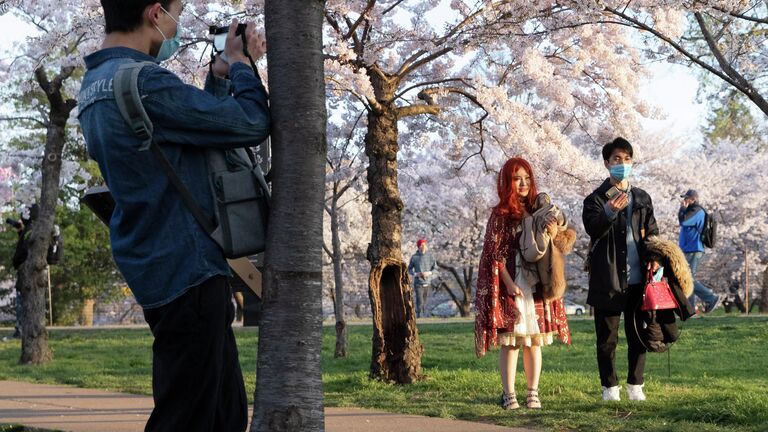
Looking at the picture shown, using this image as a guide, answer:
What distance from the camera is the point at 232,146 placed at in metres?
3.41

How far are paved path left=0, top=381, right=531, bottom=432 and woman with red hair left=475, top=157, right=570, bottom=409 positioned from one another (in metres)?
0.96

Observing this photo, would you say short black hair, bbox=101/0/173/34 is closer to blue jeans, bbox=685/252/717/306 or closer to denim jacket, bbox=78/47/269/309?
denim jacket, bbox=78/47/269/309

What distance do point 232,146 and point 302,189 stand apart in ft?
1.20

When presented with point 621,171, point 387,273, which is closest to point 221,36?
point 621,171

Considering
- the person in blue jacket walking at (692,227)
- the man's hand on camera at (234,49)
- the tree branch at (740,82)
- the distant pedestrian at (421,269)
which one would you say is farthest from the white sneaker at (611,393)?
the distant pedestrian at (421,269)

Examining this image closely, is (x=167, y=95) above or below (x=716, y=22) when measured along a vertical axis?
below

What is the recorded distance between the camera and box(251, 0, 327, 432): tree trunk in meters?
3.63

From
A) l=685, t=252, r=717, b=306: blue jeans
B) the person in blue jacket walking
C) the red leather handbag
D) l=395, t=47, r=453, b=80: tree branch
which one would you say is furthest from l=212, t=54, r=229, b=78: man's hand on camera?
the person in blue jacket walking

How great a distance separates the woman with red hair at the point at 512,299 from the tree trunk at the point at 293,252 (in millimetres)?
4327

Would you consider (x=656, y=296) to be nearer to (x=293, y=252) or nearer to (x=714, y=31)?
(x=714, y=31)

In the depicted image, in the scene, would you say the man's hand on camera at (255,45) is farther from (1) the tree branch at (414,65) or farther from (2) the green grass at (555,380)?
(1) the tree branch at (414,65)

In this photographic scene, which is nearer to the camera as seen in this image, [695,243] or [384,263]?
[384,263]

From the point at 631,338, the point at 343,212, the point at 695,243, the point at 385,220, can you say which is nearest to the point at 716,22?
the point at 631,338

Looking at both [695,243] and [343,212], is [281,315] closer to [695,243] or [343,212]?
[695,243]
